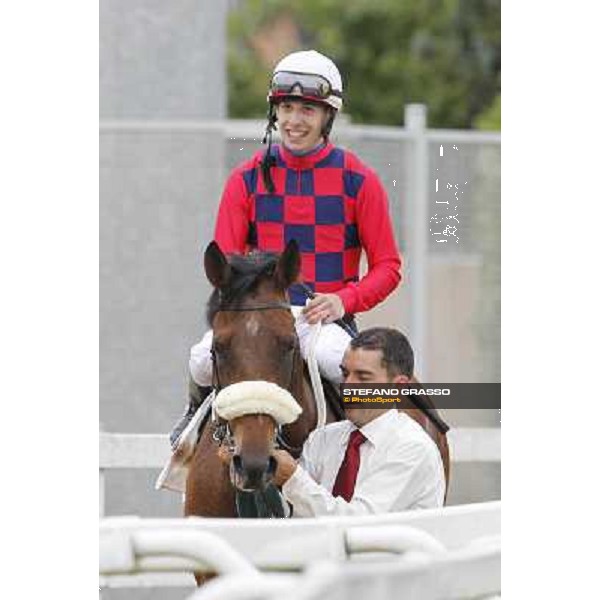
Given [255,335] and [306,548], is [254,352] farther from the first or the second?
[306,548]

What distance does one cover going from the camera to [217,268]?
2865 mm

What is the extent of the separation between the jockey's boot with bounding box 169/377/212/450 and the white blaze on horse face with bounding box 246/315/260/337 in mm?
217

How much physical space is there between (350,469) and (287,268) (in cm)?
28

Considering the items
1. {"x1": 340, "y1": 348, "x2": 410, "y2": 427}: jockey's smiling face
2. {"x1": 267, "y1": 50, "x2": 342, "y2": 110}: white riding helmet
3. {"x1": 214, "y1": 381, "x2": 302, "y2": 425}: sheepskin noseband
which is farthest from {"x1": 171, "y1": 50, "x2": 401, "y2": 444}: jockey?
{"x1": 214, "y1": 381, "x2": 302, "y2": 425}: sheepskin noseband

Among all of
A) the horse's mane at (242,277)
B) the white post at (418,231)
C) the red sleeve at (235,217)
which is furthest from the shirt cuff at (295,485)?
the white post at (418,231)

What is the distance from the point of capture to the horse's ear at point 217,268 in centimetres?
285

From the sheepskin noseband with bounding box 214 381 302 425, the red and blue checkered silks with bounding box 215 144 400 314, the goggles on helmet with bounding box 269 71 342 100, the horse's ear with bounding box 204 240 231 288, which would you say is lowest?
the sheepskin noseband with bounding box 214 381 302 425

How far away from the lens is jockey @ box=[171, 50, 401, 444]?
2.93 m

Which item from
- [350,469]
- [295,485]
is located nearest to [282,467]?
[295,485]

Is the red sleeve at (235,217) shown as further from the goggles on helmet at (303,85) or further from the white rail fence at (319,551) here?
the white rail fence at (319,551)

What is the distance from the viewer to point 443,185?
522cm

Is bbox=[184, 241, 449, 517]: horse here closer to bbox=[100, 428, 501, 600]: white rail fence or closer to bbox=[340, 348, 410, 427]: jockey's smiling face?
bbox=[340, 348, 410, 427]: jockey's smiling face
